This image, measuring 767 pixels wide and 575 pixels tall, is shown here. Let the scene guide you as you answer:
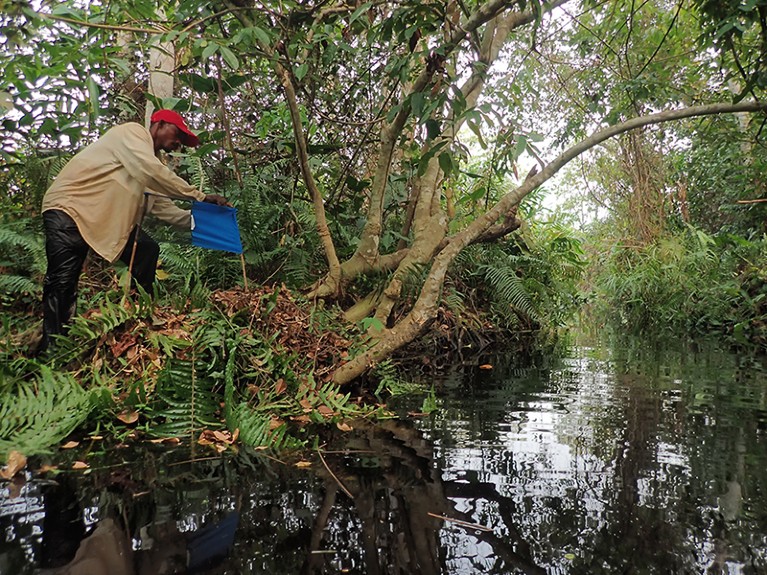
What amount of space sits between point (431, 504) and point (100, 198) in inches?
118

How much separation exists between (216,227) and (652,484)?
10.5 feet

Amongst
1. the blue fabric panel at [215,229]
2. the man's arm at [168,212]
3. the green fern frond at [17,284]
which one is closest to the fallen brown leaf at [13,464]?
the blue fabric panel at [215,229]

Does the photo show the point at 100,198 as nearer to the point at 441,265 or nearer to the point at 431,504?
the point at 441,265

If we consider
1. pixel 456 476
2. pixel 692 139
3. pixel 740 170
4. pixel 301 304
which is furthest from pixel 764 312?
pixel 456 476

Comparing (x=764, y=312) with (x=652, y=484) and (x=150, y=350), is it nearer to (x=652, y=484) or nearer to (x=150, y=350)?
(x=652, y=484)

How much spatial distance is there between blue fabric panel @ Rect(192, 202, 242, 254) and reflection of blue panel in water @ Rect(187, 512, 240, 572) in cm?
248

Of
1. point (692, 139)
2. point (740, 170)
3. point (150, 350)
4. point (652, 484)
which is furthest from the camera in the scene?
point (692, 139)

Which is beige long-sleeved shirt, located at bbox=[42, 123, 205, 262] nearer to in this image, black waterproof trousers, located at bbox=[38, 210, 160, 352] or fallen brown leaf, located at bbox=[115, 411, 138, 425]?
black waterproof trousers, located at bbox=[38, 210, 160, 352]

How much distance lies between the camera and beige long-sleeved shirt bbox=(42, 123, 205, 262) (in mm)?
3492

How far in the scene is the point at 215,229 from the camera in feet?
12.9

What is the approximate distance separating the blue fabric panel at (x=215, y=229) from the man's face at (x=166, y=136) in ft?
1.71

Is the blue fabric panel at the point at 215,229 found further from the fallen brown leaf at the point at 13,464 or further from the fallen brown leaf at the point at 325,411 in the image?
the fallen brown leaf at the point at 13,464

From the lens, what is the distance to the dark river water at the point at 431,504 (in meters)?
1.54

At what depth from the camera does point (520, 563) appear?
155cm
